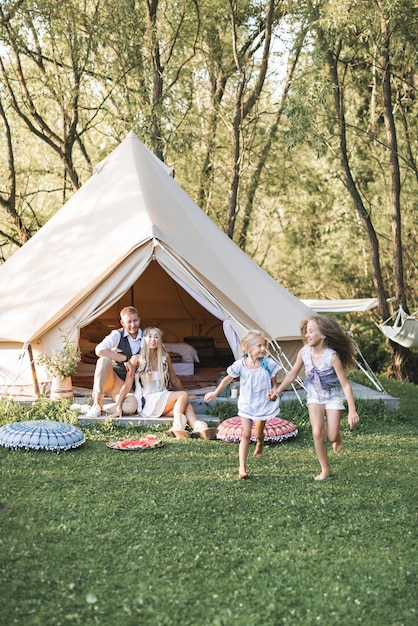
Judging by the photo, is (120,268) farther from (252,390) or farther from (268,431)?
(252,390)

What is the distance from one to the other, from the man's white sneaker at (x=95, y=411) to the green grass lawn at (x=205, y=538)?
0.92m

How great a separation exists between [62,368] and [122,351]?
608 millimetres

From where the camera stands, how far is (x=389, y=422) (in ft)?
22.6

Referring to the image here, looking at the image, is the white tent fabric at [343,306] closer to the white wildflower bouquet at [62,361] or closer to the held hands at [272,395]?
the white wildflower bouquet at [62,361]

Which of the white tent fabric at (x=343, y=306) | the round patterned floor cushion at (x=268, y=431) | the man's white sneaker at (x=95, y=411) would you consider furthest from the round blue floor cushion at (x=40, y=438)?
the white tent fabric at (x=343, y=306)

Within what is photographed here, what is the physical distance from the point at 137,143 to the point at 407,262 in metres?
7.63

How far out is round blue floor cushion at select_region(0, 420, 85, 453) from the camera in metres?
5.36

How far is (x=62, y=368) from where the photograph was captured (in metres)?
6.81

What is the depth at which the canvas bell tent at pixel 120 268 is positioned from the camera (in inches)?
279

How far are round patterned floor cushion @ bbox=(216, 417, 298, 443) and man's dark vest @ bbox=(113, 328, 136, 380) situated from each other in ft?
3.66

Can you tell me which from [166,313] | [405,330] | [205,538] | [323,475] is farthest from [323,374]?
[166,313]

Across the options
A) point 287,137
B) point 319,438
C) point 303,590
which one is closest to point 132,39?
point 287,137

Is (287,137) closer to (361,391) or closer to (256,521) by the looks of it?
(361,391)

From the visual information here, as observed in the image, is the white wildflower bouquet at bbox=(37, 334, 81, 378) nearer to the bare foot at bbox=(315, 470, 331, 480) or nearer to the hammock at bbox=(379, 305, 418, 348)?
the bare foot at bbox=(315, 470, 331, 480)
